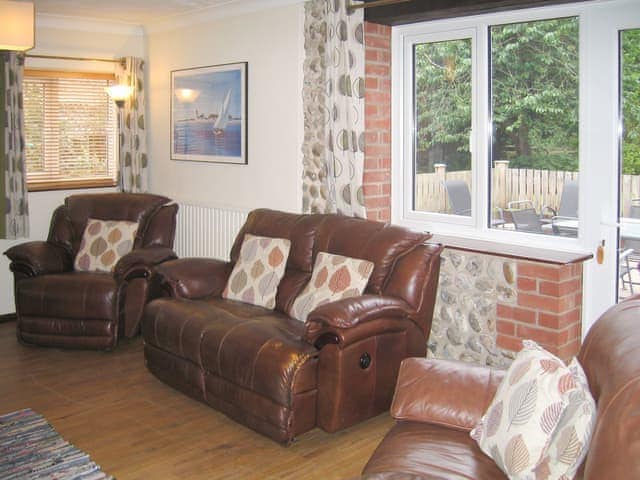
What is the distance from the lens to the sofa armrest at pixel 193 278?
446 centimetres

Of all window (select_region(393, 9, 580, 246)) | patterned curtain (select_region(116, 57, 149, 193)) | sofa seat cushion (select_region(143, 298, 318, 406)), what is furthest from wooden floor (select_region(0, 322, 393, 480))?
patterned curtain (select_region(116, 57, 149, 193))

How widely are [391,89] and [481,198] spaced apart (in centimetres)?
98

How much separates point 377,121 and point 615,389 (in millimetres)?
3059

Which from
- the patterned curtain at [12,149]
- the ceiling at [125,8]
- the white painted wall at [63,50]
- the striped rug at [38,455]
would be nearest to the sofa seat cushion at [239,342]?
the striped rug at [38,455]

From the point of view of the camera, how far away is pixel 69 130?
20.9 feet

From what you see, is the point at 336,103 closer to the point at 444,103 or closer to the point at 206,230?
the point at 444,103

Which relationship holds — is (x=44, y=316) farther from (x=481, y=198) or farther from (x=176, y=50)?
(x=481, y=198)

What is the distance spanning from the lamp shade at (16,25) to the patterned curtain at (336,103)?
1.84 metres

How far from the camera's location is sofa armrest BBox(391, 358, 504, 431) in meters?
2.62

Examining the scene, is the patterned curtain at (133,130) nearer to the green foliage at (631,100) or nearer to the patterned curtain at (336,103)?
the patterned curtain at (336,103)

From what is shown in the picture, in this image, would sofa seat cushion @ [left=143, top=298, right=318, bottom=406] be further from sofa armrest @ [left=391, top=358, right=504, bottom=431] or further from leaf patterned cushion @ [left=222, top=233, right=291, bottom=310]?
sofa armrest @ [left=391, top=358, right=504, bottom=431]

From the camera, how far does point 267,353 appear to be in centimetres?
354

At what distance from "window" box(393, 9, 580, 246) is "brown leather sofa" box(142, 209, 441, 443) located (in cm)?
68

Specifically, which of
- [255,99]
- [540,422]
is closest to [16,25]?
[255,99]
